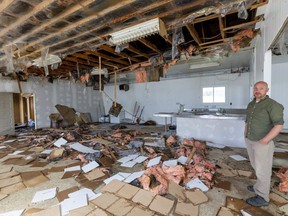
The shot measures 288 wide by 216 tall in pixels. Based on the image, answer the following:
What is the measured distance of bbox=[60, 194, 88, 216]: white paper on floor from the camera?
2.03 m

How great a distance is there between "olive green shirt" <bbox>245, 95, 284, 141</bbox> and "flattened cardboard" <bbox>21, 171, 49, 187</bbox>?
3326 millimetres

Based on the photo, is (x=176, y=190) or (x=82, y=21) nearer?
(x=176, y=190)

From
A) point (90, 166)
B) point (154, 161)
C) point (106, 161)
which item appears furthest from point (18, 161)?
point (154, 161)

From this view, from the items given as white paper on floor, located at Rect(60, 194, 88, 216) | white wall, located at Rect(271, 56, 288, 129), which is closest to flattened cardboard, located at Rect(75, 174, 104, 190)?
white paper on floor, located at Rect(60, 194, 88, 216)

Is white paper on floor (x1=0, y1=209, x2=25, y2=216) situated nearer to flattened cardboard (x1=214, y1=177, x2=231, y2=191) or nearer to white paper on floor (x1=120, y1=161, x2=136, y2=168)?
white paper on floor (x1=120, y1=161, x2=136, y2=168)

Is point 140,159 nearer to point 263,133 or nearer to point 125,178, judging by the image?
point 125,178

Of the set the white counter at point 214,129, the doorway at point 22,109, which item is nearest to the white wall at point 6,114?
the doorway at point 22,109

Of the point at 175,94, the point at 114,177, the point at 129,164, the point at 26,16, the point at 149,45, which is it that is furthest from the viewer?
the point at 175,94

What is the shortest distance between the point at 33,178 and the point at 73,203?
1.30 meters

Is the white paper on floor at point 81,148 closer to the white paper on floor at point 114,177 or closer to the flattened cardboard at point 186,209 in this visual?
the white paper on floor at point 114,177

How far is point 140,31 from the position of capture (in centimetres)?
278

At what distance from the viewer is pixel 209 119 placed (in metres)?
4.73

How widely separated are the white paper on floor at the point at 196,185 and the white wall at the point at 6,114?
7389 mm

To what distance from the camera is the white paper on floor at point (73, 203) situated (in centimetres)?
203
